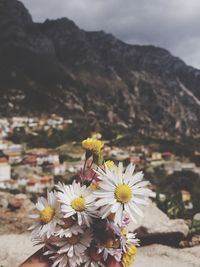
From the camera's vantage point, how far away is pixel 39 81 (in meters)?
148

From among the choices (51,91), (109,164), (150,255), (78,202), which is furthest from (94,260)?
(51,91)

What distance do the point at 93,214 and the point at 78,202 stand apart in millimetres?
86

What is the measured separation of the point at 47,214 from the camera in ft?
7.21

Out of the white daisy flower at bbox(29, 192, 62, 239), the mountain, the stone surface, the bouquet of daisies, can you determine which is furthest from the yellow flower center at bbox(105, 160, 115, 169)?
the mountain

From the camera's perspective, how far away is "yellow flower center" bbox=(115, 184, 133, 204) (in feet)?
6.62

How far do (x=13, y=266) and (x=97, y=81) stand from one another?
638ft

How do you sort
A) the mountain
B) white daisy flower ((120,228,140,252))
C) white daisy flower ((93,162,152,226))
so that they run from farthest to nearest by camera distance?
1. the mountain
2. white daisy flower ((120,228,140,252))
3. white daisy flower ((93,162,152,226))

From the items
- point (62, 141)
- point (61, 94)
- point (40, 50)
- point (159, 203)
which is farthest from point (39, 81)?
point (159, 203)

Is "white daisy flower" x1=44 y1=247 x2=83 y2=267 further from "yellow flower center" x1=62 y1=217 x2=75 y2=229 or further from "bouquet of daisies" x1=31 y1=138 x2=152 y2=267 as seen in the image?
"yellow flower center" x1=62 y1=217 x2=75 y2=229

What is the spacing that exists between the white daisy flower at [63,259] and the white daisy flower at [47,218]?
9cm

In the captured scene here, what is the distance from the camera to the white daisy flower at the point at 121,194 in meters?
2.01

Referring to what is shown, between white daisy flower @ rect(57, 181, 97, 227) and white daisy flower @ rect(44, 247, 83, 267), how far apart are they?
18 cm

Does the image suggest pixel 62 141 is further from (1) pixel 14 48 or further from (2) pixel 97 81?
(2) pixel 97 81

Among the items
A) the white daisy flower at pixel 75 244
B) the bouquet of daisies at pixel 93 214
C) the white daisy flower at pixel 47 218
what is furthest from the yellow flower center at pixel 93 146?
the white daisy flower at pixel 75 244
